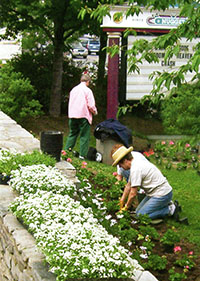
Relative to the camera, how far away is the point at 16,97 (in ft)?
48.3

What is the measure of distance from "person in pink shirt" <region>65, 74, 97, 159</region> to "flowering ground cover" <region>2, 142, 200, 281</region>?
1698 mm

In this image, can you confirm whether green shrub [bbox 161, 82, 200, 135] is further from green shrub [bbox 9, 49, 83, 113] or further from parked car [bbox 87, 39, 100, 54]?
parked car [bbox 87, 39, 100, 54]

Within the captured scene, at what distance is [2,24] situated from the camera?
1599 cm

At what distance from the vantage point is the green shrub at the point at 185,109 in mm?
6246

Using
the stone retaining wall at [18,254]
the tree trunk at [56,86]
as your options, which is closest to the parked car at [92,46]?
the tree trunk at [56,86]

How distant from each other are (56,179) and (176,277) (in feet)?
5.60

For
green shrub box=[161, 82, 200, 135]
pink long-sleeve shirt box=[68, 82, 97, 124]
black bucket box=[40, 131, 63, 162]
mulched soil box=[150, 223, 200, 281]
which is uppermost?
green shrub box=[161, 82, 200, 135]

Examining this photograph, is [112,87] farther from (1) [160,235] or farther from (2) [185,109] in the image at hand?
(2) [185,109]

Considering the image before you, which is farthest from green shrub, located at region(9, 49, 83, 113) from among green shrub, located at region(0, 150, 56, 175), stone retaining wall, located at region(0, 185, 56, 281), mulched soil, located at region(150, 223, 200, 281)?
stone retaining wall, located at region(0, 185, 56, 281)

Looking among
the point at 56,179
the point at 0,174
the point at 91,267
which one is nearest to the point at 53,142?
the point at 0,174

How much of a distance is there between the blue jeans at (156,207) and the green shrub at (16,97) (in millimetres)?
7231

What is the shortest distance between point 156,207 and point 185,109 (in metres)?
1.62

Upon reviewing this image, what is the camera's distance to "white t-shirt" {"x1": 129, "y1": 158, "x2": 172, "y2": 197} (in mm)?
7512

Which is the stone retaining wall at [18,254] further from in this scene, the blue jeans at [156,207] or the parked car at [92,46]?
the parked car at [92,46]
